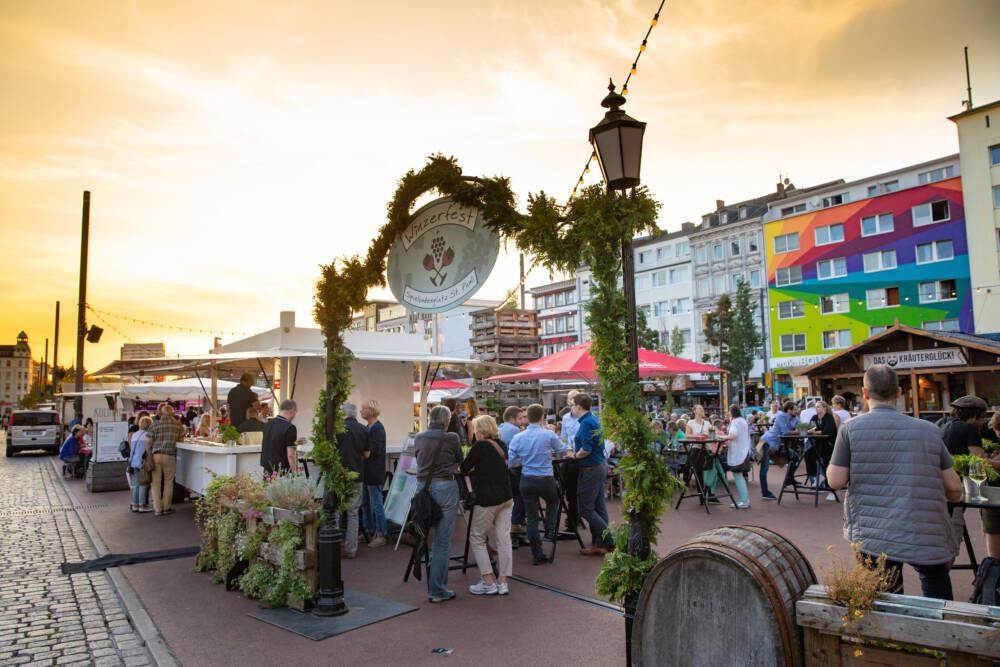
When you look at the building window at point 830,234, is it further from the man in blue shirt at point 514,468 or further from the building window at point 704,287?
the man in blue shirt at point 514,468

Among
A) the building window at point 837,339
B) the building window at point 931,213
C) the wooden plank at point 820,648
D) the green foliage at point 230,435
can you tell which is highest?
the building window at point 931,213

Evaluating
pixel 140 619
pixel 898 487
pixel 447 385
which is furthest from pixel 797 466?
pixel 447 385

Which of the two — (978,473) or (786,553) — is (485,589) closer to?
(786,553)

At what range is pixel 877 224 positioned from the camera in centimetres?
4212

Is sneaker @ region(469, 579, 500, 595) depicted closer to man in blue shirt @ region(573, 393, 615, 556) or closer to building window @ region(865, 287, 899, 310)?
man in blue shirt @ region(573, 393, 615, 556)

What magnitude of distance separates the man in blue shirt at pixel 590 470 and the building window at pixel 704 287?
49.4m

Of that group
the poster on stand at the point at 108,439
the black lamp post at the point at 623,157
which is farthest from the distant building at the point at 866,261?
the poster on stand at the point at 108,439

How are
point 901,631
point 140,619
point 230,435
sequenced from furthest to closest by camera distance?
point 230,435 < point 140,619 < point 901,631

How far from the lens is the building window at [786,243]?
1839 inches

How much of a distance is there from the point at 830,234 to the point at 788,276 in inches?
162

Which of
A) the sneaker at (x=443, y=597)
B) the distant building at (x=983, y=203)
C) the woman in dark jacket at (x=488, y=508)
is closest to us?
the sneaker at (x=443, y=597)

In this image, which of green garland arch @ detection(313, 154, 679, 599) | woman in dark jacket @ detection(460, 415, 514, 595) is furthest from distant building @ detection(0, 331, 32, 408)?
green garland arch @ detection(313, 154, 679, 599)

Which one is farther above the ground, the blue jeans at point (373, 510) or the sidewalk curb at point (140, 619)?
the blue jeans at point (373, 510)

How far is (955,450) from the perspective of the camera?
20.5 ft
